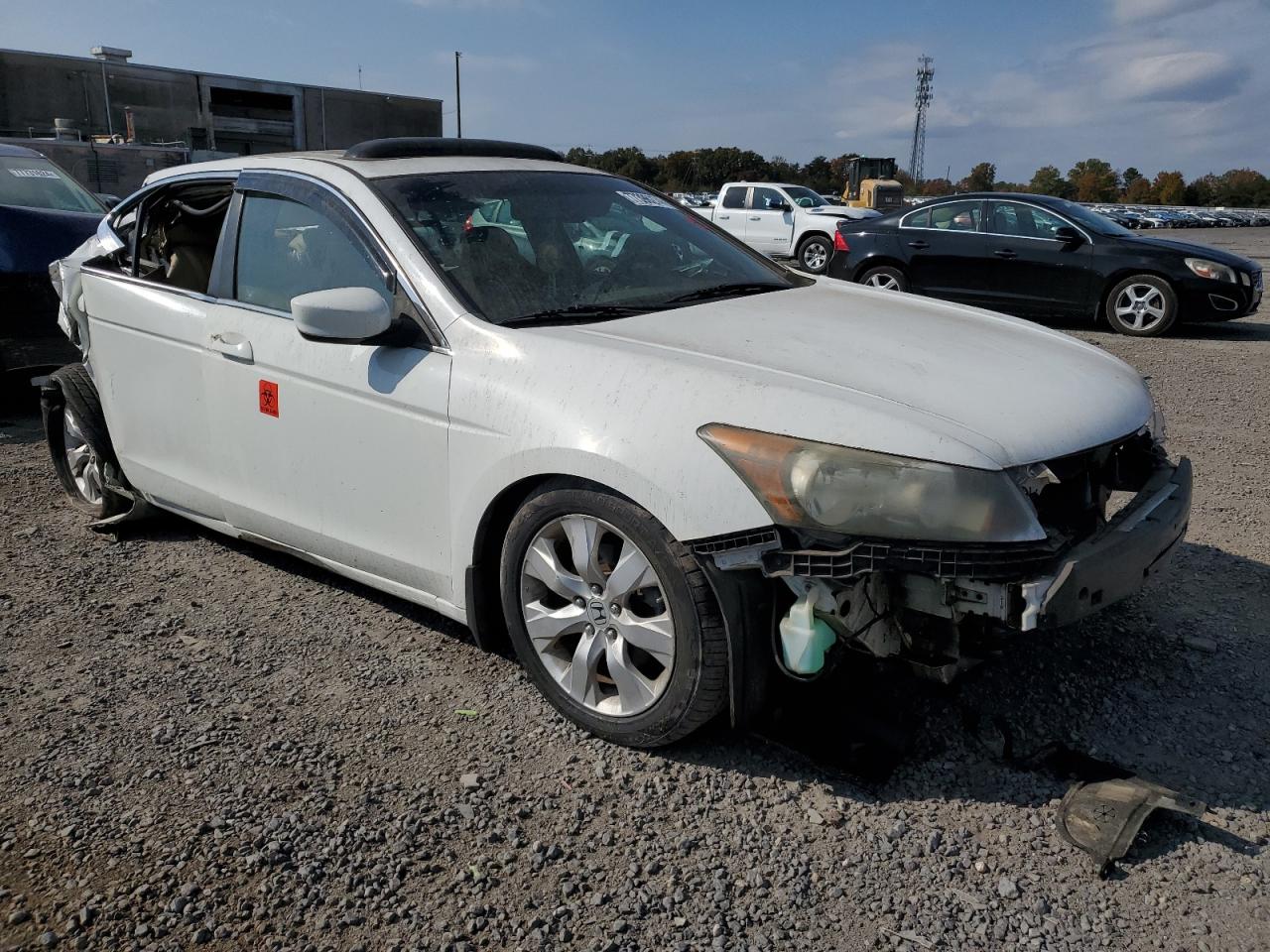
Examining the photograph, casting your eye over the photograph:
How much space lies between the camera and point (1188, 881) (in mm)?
2359

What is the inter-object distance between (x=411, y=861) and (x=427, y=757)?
1.48 ft

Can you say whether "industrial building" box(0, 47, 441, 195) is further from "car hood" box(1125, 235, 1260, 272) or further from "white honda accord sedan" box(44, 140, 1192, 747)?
"white honda accord sedan" box(44, 140, 1192, 747)

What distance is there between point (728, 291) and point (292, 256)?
5.01 ft

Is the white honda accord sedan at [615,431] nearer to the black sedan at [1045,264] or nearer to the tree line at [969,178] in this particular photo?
the black sedan at [1045,264]

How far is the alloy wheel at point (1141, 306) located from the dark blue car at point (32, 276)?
9.57m

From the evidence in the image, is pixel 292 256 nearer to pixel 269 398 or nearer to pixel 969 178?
pixel 269 398

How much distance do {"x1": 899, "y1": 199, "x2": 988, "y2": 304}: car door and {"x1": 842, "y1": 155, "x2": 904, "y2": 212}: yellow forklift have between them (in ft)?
58.9

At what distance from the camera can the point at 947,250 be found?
465 inches

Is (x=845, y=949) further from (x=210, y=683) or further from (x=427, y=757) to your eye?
(x=210, y=683)

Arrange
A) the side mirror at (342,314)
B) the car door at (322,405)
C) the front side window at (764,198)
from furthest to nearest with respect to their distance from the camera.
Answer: the front side window at (764,198) → the car door at (322,405) → the side mirror at (342,314)

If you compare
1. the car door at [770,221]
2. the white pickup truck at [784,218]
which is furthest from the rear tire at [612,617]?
the car door at [770,221]

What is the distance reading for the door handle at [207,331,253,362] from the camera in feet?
11.7

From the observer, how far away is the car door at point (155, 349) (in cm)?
389

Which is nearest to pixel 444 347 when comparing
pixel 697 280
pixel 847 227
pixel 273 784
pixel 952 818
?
pixel 697 280
